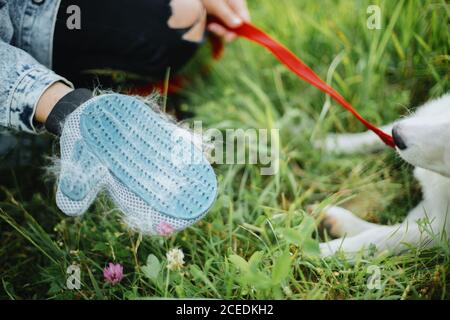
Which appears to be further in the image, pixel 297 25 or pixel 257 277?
pixel 297 25

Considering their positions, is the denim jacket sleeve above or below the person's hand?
below

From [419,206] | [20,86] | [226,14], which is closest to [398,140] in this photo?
[419,206]

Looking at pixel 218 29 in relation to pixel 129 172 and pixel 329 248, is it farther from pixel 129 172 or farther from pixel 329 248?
pixel 329 248

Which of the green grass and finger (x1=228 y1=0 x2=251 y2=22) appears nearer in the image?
the green grass

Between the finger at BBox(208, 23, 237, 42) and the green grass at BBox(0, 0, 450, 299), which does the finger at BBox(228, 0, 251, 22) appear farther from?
the green grass at BBox(0, 0, 450, 299)

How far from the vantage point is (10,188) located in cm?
156

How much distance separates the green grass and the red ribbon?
0.21 m

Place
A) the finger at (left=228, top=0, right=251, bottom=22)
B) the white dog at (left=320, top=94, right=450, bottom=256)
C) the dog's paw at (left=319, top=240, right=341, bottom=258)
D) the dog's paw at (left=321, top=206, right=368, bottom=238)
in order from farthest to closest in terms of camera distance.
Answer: the finger at (left=228, top=0, right=251, bottom=22) → the dog's paw at (left=321, top=206, right=368, bottom=238) → the dog's paw at (left=319, top=240, right=341, bottom=258) → the white dog at (left=320, top=94, right=450, bottom=256)

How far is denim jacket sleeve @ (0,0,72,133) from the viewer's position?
47.4 inches

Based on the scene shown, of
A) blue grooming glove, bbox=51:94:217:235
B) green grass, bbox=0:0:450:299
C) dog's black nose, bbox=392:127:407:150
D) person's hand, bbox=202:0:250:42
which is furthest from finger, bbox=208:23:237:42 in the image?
dog's black nose, bbox=392:127:407:150

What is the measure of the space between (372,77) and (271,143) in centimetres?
39

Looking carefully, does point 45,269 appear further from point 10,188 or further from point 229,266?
point 229,266

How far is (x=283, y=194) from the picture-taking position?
4.79ft
